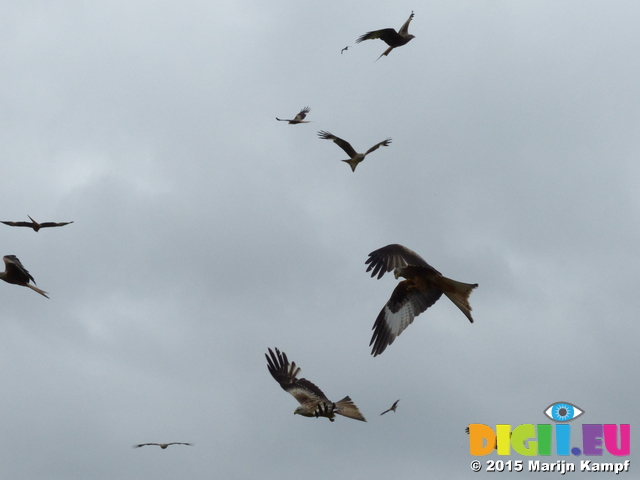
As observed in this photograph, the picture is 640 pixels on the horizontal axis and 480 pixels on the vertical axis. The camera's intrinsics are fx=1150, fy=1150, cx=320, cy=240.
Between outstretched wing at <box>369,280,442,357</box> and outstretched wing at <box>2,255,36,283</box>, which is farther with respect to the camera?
outstretched wing at <box>2,255,36,283</box>

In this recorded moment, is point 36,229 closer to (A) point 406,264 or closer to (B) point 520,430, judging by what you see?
(A) point 406,264

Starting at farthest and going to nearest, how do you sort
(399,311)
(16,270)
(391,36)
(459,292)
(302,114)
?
(302,114) → (391,36) → (16,270) → (399,311) → (459,292)

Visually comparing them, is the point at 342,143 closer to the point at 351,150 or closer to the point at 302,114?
the point at 351,150

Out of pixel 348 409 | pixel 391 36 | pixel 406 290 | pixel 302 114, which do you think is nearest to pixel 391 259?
pixel 406 290

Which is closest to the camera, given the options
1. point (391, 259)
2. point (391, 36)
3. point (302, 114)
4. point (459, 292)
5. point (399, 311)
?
point (459, 292)

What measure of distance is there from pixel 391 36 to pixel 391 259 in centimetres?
705

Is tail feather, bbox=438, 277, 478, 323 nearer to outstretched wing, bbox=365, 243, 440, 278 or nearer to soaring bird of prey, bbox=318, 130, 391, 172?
outstretched wing, bbox=365, 243, 440, 278

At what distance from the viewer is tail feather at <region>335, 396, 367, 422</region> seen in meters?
28.7

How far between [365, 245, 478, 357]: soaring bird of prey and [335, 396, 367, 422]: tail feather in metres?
2.57

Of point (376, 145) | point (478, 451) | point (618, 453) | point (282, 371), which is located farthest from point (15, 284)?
point (618, 453)

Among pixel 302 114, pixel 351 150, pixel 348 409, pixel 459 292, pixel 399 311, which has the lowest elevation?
pixel 348 409

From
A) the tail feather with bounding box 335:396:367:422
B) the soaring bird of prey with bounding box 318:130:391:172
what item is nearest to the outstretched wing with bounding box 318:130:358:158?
the soaring bird of prey with bounding box 318:130:391:172

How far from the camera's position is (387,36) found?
99.8 ft

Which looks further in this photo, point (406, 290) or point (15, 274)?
point (15, 274)
